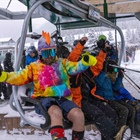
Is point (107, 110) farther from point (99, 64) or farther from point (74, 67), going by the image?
point (74, 67)

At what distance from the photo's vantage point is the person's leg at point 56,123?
2.70m

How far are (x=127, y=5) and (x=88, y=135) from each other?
4705mm

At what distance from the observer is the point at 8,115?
17.4ft

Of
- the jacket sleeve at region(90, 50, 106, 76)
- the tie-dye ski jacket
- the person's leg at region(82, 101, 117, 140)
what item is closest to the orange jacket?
the jacket sleeve at region(90, 50, 106, 76)

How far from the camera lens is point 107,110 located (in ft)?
11.5

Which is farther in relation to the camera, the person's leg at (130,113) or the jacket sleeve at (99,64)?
the person's leg at (130,113)

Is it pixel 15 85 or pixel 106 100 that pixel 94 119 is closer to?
pixel 106 100

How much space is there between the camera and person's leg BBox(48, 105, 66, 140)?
2.70 metres

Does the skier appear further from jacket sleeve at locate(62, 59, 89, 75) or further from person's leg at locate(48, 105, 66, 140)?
person's leg at locate(48, 105, 66, 140)

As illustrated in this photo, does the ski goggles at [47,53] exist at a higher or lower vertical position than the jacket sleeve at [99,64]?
higher

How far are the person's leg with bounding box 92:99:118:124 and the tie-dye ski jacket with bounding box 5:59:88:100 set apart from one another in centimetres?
53

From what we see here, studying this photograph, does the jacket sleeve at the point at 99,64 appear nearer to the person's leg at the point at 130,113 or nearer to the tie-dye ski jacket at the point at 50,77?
the tie-dye ski jacket at the point at 50,77

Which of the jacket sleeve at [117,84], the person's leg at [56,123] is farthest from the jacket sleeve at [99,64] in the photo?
the person's leg at [56,123]

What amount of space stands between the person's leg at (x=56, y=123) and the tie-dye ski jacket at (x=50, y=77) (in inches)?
8.6
